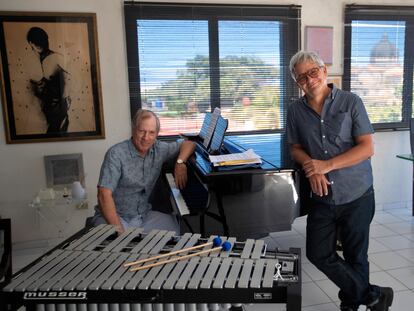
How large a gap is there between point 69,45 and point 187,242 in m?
2.29

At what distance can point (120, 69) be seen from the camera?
3359mm

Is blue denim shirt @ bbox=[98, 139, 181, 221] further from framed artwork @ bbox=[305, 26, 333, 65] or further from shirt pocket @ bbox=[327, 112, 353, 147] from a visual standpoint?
framed artwork @ bbox=[305, 26, 333, 65]

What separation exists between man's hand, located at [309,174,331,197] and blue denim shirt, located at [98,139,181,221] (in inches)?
36.8

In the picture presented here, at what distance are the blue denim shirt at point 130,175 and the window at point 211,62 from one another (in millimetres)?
1156

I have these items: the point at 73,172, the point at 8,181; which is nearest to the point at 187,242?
the point at 73,172

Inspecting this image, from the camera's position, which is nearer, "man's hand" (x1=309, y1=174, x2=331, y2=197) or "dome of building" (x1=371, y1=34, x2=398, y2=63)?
"man's hand" (x1=309, y1=174, x2=331, y2=197)

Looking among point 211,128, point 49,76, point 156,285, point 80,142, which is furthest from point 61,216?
point 156,285

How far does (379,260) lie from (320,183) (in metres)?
1.42

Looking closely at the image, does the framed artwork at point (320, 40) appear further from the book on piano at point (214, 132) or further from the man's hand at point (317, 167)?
the man's hand at point (317, 167)

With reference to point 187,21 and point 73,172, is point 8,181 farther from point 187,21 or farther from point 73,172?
point 187,21

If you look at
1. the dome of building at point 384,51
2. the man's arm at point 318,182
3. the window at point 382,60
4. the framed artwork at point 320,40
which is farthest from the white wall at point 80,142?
the man's arm at point 318,182

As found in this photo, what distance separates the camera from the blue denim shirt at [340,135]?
1977mm

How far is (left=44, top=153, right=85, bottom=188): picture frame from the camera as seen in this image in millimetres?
3328

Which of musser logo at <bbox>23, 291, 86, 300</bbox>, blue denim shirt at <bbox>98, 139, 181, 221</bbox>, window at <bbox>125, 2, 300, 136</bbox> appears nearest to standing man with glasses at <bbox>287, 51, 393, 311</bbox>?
blue denim shirt at <bbox>98, 139, 181, 221</bbox>
